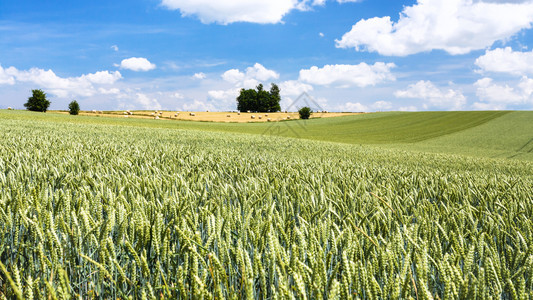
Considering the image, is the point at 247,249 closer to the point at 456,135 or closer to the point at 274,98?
the point at 456,135

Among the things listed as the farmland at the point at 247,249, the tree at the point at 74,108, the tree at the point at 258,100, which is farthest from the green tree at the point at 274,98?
the farmland at the point at 247,249

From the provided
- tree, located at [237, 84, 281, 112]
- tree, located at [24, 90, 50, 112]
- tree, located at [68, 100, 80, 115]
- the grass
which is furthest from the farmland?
tree, located at [237, 84, 281, 112]

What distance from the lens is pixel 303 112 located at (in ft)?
203

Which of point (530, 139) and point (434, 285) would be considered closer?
point (434, 285)

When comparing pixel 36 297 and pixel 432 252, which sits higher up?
pixel 432 252

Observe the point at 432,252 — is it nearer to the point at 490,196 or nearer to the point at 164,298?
the point at 164,298

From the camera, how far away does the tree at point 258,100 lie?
104 meters

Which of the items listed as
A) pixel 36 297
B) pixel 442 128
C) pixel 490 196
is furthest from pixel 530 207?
pixel 442 128

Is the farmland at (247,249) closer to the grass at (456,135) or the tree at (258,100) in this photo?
the grass at (456,135)

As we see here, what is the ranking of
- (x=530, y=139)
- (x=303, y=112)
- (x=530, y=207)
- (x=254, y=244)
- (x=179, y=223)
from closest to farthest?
(x=254, y=244), (x=179, y=223), (x=530, y=207), (x=530, y=139), (x=303, y=112)

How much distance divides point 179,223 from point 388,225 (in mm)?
1110

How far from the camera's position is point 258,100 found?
105812 millimetres

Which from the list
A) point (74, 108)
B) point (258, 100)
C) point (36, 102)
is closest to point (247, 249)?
point (74, 108)

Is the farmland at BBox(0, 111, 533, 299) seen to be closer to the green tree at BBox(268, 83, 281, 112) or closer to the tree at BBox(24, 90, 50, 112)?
the tree at BBox(24, 90, 50, 112)
